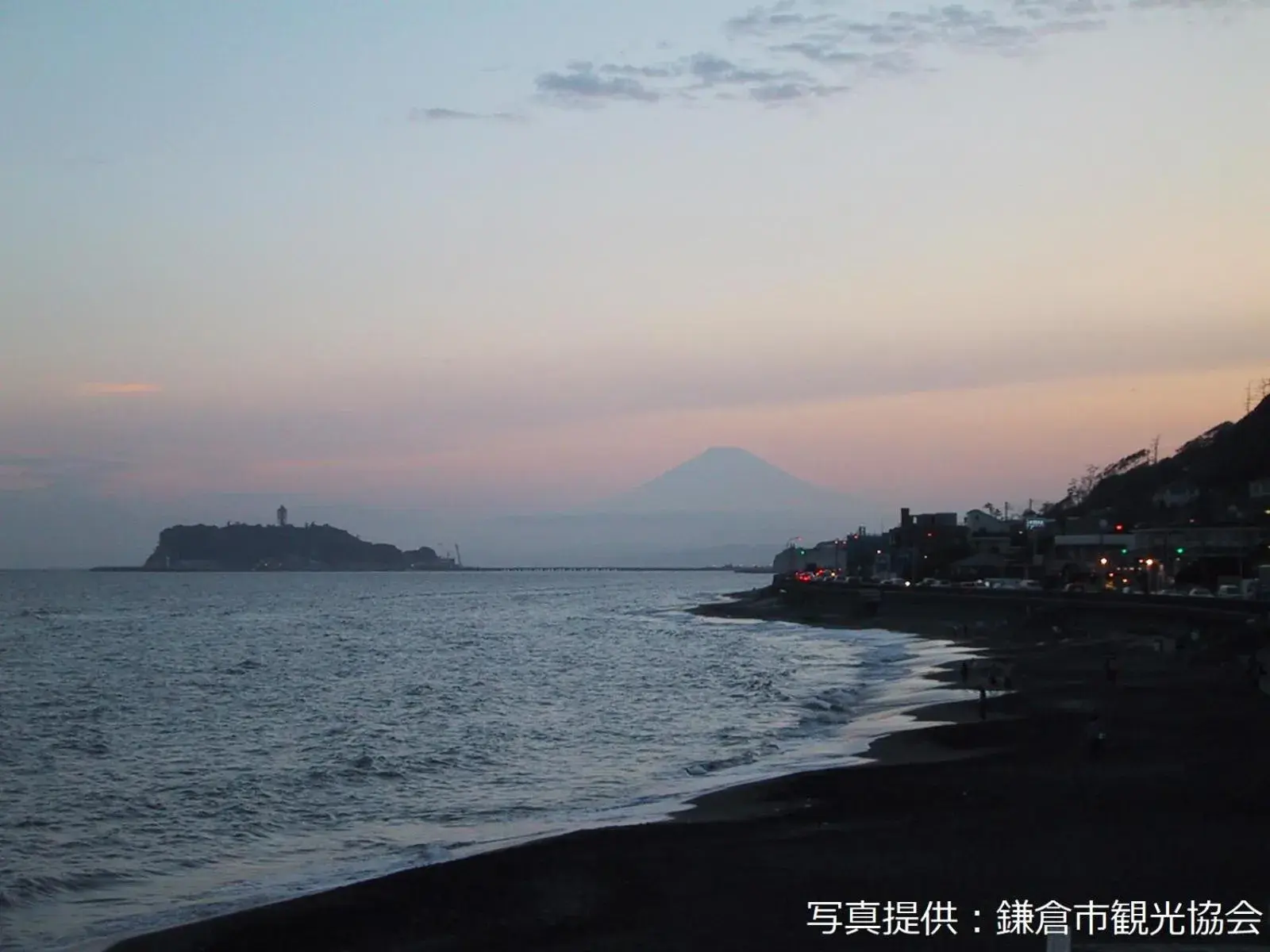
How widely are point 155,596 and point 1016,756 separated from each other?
161 metres

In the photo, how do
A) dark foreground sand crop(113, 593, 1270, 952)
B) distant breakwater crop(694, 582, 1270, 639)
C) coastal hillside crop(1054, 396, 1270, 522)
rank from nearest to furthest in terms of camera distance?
dark foreground sand crop(113, 593, 1270, 952) < distant breakwater crop(694, 582, 1270, 639) < coastal hillside crop(1054, 396, 1270, 522)

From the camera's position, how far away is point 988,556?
4611 inches

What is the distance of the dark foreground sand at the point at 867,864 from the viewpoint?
43.8 feet

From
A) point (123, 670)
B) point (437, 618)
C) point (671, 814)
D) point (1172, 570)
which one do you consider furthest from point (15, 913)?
point (437, 618)

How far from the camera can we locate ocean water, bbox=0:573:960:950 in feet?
61.1

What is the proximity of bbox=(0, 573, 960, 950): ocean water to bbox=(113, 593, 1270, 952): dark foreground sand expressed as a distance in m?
1.89

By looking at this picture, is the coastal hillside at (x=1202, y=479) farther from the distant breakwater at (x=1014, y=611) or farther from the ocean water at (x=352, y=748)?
the ocean water at (x=352, y=748)

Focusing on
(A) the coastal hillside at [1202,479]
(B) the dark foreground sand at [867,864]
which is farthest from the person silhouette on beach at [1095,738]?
(A) the coastal hillside at [1202,479]

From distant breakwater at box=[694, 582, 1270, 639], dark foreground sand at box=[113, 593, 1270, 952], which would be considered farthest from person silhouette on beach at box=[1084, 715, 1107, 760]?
distant breakwater at box=[694, 582, 1270, 639]

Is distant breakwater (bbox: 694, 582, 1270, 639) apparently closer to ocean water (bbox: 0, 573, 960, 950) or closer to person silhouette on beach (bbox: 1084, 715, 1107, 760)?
ocean water (bbox: 0, 573, 960, 950)

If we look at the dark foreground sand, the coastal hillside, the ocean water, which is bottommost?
the ocean water

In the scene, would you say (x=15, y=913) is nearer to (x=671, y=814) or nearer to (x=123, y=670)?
(x=671, y=814)

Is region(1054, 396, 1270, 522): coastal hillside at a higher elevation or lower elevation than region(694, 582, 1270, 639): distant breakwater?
higher

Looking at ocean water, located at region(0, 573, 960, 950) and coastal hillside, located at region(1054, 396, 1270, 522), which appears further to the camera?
coastal hillside, located at region(1054, 396, 1270, 522)
